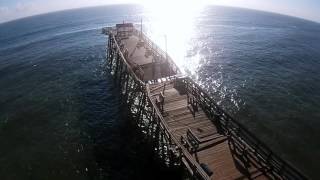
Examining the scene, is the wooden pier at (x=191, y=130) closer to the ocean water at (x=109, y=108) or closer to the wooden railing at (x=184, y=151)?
the wooden railing at (x=184, y=151)

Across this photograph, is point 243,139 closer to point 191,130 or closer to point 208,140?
point 208,140

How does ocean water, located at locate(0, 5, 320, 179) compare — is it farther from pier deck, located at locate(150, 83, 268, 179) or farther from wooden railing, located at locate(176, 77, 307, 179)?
wooden railing, located at locate(176, 77, 307, 179)

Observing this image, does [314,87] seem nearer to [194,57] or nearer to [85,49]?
[194,57]

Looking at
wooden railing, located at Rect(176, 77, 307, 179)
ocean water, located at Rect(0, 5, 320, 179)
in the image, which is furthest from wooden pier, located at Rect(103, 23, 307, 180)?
ocean water, located at Rect(0, 5, 320, 179)

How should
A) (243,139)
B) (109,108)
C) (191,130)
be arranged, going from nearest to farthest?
(191,130) < (243,139) < (109,108)

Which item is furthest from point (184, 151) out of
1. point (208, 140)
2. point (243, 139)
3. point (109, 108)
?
point (109, 108)

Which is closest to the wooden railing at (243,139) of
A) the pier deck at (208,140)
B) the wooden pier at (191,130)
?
the wooden pier at (191,130)

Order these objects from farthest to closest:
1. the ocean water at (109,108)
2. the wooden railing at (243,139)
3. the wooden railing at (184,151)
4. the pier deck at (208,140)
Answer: the ocean water at (109,108) < the pier deck at (208,140) < the wooden railing at (243,139) < the wooden railing at (184,151)
